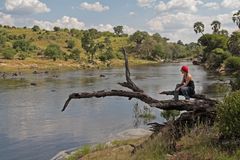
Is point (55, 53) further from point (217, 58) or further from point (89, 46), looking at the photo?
point (217, 58)

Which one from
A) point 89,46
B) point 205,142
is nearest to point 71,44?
point 89,46

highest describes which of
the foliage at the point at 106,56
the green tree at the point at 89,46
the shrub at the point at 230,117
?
the green tree at the point at 89,46

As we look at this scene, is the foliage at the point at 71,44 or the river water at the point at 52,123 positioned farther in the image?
the foliage at the point at 71,44

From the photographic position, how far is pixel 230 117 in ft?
39.4

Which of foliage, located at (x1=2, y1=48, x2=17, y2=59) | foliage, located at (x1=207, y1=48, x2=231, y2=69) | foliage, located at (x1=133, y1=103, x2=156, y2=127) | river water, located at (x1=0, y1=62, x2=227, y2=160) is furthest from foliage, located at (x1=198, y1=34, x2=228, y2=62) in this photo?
foliage, located at (x1=133, y1=103, x2=156, y2=127)

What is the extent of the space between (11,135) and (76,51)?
122355 millimetres

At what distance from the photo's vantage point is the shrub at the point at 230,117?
11.9 meters

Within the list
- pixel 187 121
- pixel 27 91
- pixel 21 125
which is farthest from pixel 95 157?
pixel 27 91

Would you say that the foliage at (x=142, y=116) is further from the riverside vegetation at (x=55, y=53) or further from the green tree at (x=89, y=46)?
the green tree at (x=89, y=46)

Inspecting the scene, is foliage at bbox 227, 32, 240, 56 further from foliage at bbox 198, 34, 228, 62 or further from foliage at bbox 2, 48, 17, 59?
foliage at bbox 2, 48, 17, 59

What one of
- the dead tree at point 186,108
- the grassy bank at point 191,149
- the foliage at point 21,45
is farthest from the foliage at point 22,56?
the grassy bank at point 191,149

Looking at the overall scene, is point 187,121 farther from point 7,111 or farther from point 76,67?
point 76,67

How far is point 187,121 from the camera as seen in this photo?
14.6 m

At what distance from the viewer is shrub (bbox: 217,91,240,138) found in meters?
→ 11.9
